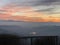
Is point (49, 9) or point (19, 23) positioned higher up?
point (49, 9)

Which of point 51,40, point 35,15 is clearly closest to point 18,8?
point 35,15

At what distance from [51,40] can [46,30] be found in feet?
0.31

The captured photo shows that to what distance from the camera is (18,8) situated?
1.11 m

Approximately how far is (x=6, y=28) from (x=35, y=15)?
26 cm

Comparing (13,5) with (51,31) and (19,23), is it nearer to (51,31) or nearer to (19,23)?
(19,23)

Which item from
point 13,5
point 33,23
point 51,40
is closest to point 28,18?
point 33,23

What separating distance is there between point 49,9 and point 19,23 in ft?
0.91

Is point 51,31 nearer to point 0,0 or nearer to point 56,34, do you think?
point 56,34

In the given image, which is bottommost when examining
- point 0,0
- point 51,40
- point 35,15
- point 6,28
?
point 51,40

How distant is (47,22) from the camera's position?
3.72ft

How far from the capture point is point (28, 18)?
1125 millimetres

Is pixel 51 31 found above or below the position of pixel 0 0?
below

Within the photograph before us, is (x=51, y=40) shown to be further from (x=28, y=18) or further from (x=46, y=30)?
(x=28, y=18)

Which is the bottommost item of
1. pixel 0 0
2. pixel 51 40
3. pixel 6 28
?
pixel 51 40
